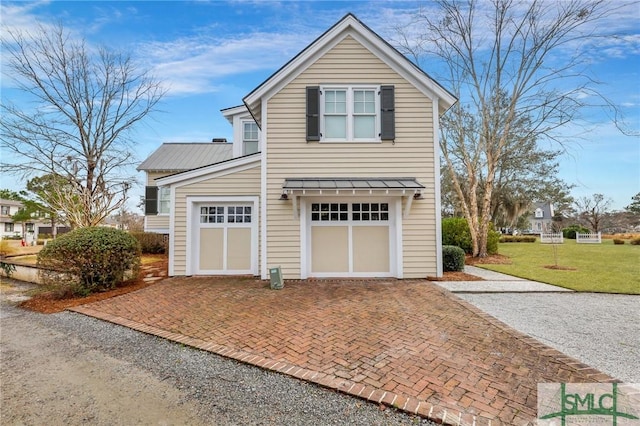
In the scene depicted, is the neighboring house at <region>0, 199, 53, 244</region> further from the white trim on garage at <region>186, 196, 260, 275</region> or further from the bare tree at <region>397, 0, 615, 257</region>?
the bare tree at <region>397, 0, 615, 257</region>

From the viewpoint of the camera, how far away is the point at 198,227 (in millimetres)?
9523

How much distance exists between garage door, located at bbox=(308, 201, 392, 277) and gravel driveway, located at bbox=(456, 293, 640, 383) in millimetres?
2527

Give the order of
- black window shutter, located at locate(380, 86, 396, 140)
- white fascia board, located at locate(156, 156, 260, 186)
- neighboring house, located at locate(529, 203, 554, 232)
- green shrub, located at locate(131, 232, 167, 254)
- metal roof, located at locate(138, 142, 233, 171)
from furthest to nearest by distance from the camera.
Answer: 1. neighboring house, located at locate(529, 203, 554, 232)
2. metal roof, located at locate(138, 142, 233, 171)
3. green shrub, located at locate(131, 232, 167, 254)
4. white fascia board, located at locate(156, 156, 260, 186)
5. black window shutter, located at locate(380, 86, 396, 140)

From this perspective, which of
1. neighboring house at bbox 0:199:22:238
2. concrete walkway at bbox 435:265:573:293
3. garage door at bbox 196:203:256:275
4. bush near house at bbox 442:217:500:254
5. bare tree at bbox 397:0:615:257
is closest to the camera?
concrete walkway at bbox 435:265:573:293

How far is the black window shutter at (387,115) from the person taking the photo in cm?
870

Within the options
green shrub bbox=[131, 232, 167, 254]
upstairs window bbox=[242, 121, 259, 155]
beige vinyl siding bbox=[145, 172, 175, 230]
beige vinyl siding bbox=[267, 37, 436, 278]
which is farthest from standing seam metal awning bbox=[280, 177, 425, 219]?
green shrub bbox=[131, 232, 167, 254]

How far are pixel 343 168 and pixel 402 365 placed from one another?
241 inches

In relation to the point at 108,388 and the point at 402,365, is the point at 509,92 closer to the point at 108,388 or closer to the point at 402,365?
the point at 402,365

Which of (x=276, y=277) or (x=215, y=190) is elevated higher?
(x=215, y=190)

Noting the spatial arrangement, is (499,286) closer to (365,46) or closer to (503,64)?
(365,46)

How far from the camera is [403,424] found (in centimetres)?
257

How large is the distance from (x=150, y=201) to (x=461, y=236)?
17.8 m

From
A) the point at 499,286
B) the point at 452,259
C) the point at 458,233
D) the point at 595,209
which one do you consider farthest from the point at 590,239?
the point at 499,286

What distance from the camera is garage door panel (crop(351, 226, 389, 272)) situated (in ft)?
29.2
